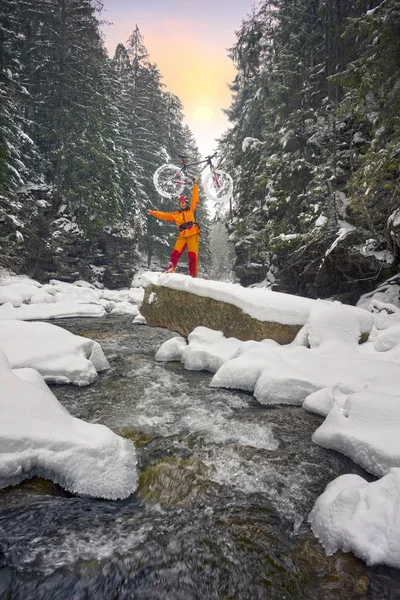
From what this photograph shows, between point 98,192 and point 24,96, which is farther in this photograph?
point 98,192

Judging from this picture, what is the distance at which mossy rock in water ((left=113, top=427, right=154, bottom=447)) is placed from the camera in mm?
3084

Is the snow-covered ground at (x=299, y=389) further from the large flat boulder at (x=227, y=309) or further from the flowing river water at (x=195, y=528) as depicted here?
the flowing river water at (x=195, y=528)

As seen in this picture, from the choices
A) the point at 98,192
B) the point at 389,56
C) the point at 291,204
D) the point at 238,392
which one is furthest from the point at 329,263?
the point at 98,192

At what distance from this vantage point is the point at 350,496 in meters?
1.96

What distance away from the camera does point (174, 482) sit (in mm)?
2471

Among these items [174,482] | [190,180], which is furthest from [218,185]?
[174,482]

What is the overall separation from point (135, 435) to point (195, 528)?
1370 millimetres

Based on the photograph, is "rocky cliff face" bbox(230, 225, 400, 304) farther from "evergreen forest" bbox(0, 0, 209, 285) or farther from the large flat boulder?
"evergreen forest" bbox(0, 0, 209, 285)

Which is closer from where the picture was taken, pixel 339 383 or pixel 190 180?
pixel 339 383

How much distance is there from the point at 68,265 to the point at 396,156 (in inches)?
685

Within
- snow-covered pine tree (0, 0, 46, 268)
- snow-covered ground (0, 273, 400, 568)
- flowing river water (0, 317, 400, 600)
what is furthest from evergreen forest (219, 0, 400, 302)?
snow-covered pine tree (0, 0, 46, 268)

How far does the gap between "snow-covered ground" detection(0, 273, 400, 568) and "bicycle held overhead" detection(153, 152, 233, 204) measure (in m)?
5.05

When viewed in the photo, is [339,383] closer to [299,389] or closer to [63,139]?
[299,389]

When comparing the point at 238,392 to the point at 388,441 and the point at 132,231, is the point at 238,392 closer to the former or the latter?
the point at 388,441
